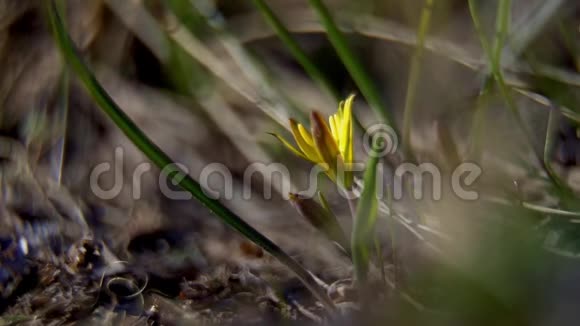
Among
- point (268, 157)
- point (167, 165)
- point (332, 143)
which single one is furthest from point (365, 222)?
point (268, 157)

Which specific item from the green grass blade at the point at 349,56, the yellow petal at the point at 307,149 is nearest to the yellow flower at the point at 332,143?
the yellow petal at the point at 307,149

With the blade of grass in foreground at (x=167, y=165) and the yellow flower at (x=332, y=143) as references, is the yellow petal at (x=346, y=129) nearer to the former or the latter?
the yellow flower at (x=332, y=143)

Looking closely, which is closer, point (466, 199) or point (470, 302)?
point (470, 302)

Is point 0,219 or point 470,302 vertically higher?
point 0,219

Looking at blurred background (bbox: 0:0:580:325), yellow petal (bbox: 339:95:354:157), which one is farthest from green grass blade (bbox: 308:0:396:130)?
yellow petal (bbox: 339:95:354:157)

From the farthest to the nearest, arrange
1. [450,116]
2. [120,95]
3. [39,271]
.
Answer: [120,95] → [450,116] → [39,271]

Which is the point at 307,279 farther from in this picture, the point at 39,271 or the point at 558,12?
the point at 558,12

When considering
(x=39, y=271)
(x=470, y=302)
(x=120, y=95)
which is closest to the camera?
(x=470, y=302)

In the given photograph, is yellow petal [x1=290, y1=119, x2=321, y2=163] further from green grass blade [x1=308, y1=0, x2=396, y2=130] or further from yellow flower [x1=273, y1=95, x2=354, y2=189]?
green grass blade [x1=308, y1=0, x2=396, y2=130]

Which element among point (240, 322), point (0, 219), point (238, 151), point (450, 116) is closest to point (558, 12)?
point (450, 116)
